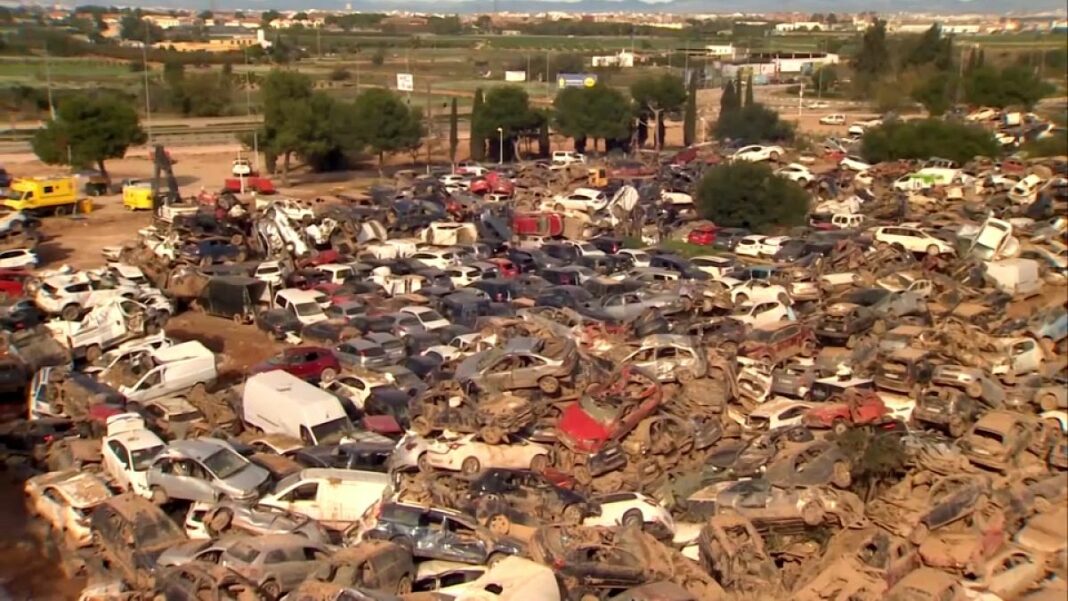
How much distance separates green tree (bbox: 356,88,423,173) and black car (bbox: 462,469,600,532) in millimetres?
28582

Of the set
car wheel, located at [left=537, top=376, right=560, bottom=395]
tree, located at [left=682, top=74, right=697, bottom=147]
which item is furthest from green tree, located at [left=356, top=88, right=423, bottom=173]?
car wheel, located at [left=537, top=376, right=560, bottom=395]

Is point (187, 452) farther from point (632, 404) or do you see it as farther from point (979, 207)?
point (979, 207)

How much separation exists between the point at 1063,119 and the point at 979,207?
21439mm

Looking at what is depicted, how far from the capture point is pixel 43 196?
1097 inches

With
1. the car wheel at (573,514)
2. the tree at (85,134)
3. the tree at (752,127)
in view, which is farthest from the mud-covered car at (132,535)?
the tree at (752,127)

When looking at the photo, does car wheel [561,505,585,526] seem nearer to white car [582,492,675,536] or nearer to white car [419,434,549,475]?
white car [582,492,675,536]

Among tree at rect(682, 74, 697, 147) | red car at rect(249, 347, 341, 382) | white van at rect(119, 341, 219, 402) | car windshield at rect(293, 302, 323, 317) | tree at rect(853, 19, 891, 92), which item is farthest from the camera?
tree at rect(853, 19, 891, 92)

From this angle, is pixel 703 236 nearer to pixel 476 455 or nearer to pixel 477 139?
pixel 476 455

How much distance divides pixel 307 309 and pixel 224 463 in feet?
22.6

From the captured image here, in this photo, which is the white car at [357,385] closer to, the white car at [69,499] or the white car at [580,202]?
the white car at [69,499]

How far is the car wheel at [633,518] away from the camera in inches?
376

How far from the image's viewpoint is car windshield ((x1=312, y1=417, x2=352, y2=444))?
1165cm

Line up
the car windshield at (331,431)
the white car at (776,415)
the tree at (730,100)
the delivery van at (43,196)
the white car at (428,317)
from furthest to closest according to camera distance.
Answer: the tree at (730,100), the delivery van at (43,196), the white car at (428,317), the white car at (776,415), the car windshield at (331,431)

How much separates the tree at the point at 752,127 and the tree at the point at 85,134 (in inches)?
967
